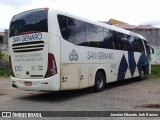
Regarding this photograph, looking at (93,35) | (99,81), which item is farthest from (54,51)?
(99,81)

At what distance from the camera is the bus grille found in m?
10.5

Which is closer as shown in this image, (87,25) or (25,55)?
(25,55)

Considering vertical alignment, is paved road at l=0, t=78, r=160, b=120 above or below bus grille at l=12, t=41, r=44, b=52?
below

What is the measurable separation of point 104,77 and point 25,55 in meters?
4.32

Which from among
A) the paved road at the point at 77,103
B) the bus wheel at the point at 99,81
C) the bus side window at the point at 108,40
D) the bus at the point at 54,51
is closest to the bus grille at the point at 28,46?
the bus at the point at 54,51

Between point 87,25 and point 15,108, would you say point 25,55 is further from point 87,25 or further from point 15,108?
point 87,25

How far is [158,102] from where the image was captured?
10273 mm

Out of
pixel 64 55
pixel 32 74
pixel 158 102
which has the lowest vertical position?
pixel 158 102

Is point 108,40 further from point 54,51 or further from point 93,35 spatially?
point 54,51

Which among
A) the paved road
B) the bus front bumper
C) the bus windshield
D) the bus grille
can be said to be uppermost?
the bus windshield

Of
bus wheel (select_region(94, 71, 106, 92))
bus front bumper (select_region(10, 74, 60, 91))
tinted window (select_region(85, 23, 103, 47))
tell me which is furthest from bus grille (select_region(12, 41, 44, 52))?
bus wheel (select_region(94, 71, 106, 92))

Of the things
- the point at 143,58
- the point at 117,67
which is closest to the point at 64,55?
the point at 117,67

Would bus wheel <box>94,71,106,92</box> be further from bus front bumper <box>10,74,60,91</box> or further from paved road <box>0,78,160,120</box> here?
bus front bumper <box>10,74,60,91</box>

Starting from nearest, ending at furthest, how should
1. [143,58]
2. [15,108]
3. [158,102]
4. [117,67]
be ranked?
[15,108] < [158,102] < [117,67] < [143,58]
